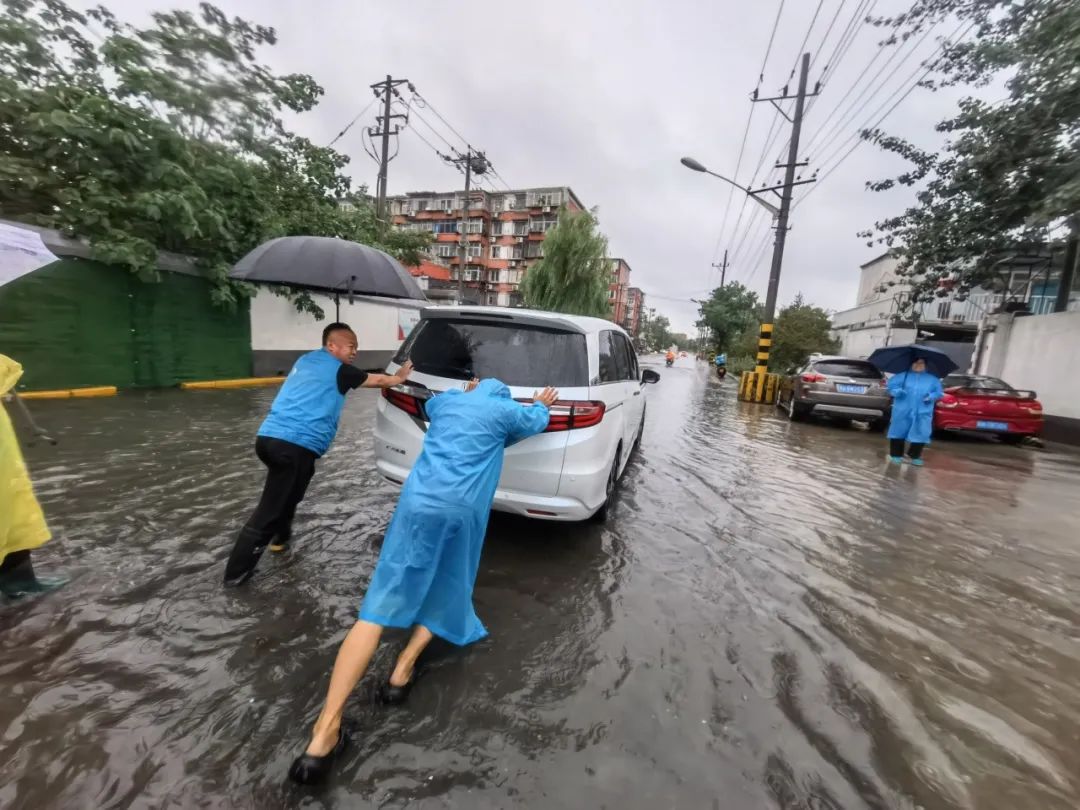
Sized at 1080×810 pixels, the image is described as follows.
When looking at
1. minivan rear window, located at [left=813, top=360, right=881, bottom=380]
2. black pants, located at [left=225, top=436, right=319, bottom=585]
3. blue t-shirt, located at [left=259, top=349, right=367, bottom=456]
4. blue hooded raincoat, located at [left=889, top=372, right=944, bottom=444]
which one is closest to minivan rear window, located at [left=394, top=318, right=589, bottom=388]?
blue t-shirt, located at [left=259, top=349, right=367, bottom=456]

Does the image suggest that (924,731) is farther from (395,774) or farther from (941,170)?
(941,170)

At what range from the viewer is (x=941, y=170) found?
41.9 ft

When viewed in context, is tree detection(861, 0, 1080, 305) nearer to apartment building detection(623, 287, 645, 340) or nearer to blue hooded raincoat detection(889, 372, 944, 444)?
blue hooded raincoat detection(889, 372, 944, 444)

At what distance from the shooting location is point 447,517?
6.75ft

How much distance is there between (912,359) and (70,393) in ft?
43.1

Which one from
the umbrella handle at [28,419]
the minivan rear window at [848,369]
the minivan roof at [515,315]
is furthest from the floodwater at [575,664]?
the minivan rear window at [848,369]

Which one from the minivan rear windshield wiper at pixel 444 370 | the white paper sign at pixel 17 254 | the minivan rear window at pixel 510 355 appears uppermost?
the white paper sign at pixel 17 254

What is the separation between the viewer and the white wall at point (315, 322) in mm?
12297

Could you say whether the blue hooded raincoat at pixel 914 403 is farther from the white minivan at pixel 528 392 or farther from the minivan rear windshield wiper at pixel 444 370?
the minivan rear windshield wiper at pixel 444 370

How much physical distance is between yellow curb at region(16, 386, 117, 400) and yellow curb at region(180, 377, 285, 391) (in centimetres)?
131

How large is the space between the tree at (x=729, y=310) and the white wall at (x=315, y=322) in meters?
43.5

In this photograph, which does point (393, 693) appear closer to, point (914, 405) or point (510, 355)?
point (510, 355)

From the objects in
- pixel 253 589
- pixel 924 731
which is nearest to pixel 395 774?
pixel 253 589

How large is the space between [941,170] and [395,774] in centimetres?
1672
